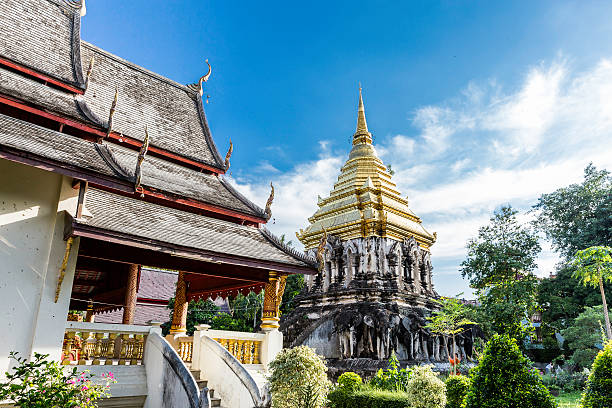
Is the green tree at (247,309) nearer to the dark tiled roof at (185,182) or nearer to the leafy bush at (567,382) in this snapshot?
the leafy bush at (567,382)

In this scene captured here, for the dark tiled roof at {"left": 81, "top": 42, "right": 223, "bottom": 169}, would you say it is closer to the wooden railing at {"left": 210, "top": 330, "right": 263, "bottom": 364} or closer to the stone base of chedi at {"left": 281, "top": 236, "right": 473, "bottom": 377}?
the wooden railing at {"left": 210, "top": 330, "right": 263, "bottom": 364}

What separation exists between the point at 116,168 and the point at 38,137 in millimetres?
1242

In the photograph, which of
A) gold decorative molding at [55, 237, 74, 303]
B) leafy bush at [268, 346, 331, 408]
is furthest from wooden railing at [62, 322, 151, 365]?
leafy bush at [268, 346, 331, 408]

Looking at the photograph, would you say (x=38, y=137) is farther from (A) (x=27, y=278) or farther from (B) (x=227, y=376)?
(B) (x=227, y=376)

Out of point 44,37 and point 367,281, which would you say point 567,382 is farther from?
point 44,37

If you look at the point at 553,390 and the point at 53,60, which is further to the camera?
the point at 553,390

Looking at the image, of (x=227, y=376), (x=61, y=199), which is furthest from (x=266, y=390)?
(x=61, y=199)

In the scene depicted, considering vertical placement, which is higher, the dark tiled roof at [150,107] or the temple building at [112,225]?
the dark tiled roof at [150,107]

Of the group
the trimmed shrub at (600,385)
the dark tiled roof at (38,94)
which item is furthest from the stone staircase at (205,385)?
the trimmed shrub at (600,385)

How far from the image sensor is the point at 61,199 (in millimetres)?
6184

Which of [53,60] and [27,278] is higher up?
[53,60]

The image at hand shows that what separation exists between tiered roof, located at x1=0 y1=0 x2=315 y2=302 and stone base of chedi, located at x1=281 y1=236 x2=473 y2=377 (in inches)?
368

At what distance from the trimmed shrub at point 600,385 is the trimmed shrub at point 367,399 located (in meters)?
3.96

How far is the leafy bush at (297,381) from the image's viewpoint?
6273 mm
